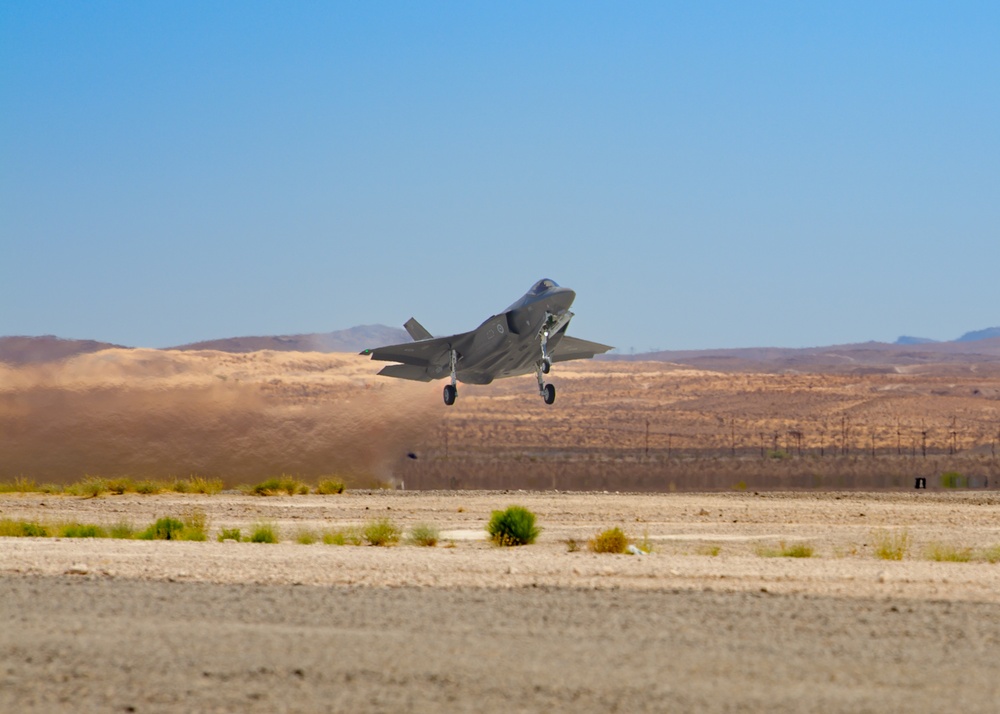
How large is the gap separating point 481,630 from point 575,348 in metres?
31.2

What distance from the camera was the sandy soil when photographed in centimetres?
920

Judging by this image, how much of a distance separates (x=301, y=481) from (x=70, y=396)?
425 inches

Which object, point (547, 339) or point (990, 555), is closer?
point (990, 555)

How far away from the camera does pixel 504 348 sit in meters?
36.8

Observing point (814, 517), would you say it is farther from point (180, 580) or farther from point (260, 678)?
point (260, 678)

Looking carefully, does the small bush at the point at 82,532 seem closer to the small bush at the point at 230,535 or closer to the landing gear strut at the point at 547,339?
the small bush at the point at 230,535

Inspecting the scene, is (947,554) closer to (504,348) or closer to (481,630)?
(481,630)

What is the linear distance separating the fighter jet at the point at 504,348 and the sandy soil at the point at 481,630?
11.9 meters

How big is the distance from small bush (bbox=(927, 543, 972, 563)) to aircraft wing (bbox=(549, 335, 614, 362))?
19.4 meters

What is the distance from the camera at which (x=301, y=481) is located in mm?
53531

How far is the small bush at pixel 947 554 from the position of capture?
21328 mm

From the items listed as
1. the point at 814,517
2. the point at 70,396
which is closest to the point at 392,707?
the point at 814,517

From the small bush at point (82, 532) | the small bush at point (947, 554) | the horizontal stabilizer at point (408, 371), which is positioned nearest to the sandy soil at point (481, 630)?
the small bush at point (947, 554)

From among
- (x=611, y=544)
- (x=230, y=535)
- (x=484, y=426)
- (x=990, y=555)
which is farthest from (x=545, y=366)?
(x=484, y=426)
